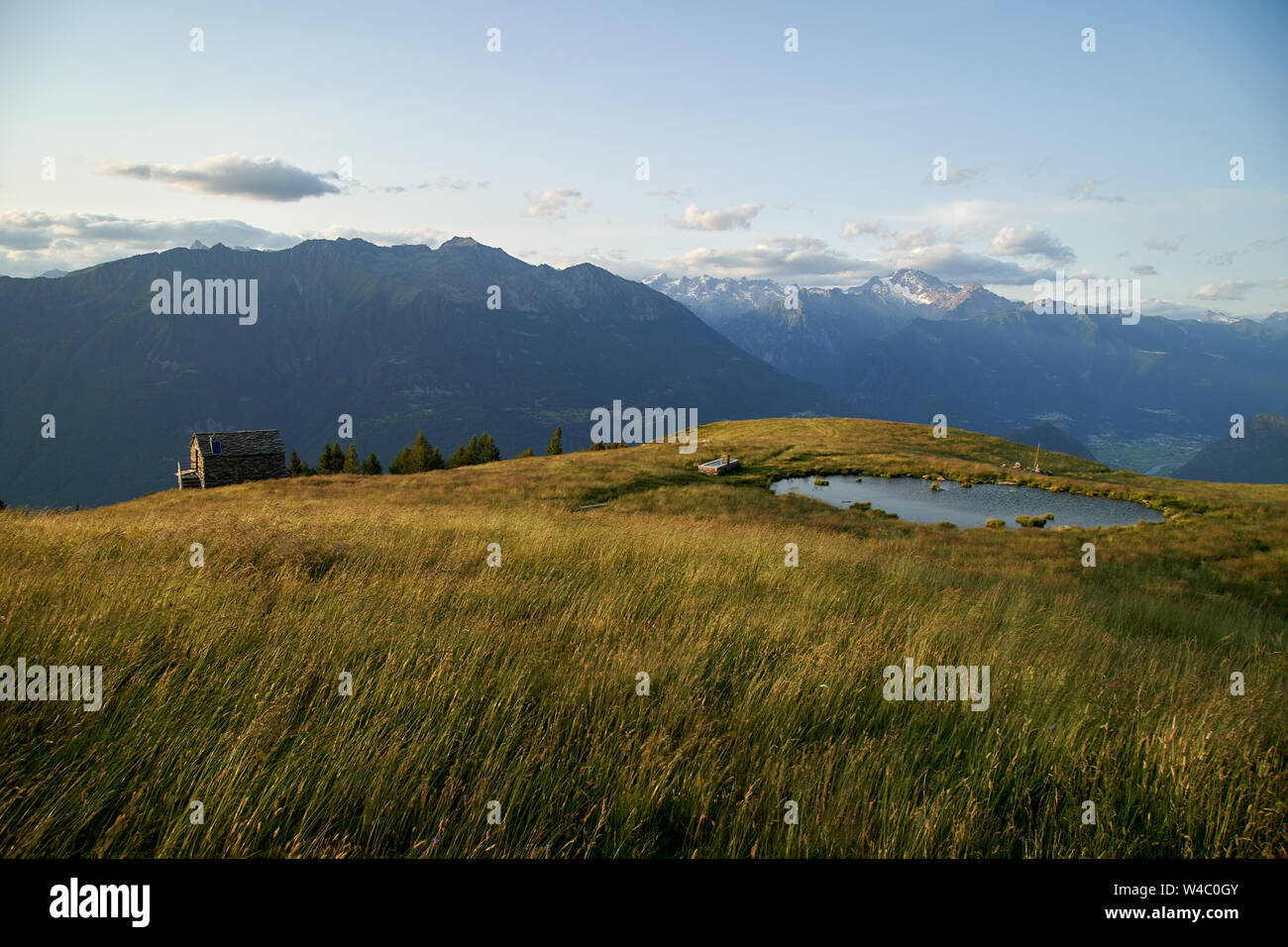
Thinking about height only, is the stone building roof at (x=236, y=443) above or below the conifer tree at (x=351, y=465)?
above

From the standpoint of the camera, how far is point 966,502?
3238cm

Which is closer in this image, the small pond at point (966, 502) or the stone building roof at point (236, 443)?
the small pond at point (966, 502)

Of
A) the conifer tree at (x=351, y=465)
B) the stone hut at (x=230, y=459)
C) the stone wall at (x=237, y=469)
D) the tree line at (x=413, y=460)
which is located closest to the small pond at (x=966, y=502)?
the tree line at (x=413, y=460)

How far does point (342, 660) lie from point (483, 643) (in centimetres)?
110

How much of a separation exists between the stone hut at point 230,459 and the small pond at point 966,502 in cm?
5417

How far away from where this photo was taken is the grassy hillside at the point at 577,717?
308 cm

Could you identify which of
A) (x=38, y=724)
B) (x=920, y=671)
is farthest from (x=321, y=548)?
(x=920, y=671)

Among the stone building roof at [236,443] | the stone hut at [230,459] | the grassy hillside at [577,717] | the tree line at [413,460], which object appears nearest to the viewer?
the grassy hillside at [577,717]

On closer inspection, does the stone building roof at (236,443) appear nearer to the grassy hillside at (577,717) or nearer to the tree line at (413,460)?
the tree line at (413,460)

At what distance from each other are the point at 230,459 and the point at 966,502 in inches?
2607

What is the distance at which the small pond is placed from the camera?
1143 inches

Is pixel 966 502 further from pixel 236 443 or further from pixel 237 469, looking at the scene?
pixel 236 443
